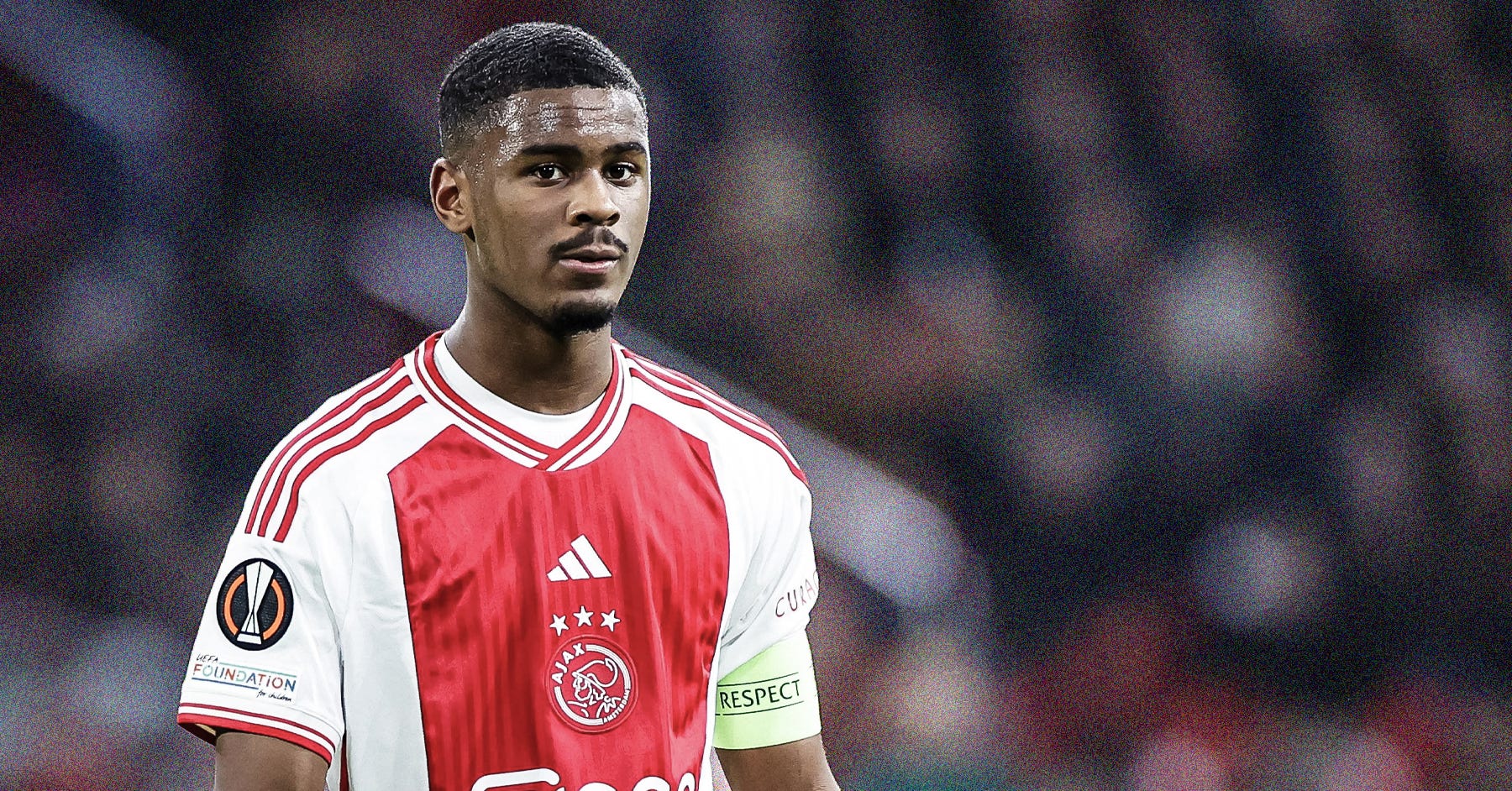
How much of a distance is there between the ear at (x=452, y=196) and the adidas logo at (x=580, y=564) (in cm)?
38

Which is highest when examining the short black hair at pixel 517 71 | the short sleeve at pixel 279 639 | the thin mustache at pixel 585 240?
the short black hair at pixel 517 71

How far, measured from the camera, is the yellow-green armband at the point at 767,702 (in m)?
1.96

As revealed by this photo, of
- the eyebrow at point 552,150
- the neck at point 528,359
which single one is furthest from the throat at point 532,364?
the eyebrow at point 552,150

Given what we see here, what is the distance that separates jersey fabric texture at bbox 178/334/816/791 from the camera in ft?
5.52

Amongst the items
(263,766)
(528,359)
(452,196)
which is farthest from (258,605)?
(452,196)

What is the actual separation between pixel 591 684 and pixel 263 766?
0.35 metres

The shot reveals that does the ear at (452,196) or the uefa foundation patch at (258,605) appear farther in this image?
the ear at (452,196)

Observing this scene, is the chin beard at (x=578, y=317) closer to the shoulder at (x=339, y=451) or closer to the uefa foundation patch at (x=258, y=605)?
the shoulder at (x=339, y=451)

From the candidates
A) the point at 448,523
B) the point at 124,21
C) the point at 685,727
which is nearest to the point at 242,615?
the point at 448,523

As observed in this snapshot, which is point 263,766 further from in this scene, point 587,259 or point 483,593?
point 587,259

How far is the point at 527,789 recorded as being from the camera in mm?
1740

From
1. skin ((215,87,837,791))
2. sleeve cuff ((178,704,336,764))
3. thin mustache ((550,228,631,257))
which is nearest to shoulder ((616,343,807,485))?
skin ((215,87,837,791))

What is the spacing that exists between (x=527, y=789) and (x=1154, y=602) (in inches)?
141

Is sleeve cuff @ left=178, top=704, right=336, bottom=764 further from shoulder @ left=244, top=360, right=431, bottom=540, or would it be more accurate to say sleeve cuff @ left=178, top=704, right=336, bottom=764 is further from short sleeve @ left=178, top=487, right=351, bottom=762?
shoulder @ left=244, top=360, right=431, bottom=540
